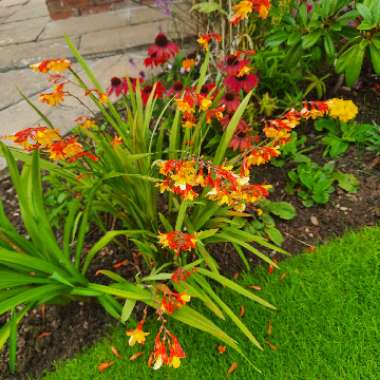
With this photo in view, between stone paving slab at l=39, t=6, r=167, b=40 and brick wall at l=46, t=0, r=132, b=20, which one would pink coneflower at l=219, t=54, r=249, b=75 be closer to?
stone paving slab at l=39, t=6, r=167, b=40

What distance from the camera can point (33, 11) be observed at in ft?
16.0

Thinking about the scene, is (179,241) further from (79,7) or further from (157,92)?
(79,7)

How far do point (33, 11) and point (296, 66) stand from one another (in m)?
3.86

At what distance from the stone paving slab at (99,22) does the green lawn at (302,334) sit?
3.23 metres

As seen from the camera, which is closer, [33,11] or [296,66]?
[296,66]

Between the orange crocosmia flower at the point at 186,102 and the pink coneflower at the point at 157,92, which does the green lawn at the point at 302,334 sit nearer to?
the orange crocosmia flower at the point at 186,102

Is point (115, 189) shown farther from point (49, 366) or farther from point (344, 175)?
point (344, 175)

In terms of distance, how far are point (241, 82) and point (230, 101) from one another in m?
0.10

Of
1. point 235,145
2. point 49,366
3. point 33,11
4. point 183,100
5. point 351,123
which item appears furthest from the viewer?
point 33,11

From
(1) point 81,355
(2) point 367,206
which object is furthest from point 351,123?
(1) point 81,355

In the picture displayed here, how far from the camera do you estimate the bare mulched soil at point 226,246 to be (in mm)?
1611

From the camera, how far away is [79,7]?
4.38 m

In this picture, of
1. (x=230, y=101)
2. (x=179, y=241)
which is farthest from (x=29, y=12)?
(x=179, y=241)

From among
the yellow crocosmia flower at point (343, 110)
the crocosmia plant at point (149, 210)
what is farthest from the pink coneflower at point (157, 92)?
the yellow crocosmia flower at point (343, 110)
